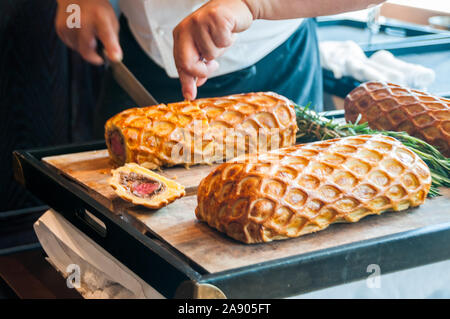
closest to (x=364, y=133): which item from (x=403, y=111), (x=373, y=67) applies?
(x=403, y=111)

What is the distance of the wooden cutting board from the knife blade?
0.30 m

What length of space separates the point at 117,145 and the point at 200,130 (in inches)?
8.7

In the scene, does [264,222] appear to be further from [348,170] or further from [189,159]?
[189,159]

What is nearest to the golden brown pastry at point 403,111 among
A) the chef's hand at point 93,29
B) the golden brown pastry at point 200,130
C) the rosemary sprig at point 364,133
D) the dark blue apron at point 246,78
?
the rosemary sprig at point 364,133

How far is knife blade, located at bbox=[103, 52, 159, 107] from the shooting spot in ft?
5.52

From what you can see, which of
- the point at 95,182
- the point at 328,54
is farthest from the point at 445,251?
the point at 328,54

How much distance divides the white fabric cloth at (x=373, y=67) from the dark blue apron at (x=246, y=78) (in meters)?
0.38

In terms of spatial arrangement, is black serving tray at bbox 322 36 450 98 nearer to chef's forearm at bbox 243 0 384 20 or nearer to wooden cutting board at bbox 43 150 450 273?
chef's forearm at bbox 243 0 384 20

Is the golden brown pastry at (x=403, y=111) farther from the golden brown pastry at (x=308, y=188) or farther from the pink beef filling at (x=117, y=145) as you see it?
the pink beef filling at (x=117, y=145)

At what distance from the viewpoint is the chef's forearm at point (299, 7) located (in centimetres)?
152

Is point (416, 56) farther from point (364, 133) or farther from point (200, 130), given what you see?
point (200, 130)

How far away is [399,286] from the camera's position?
3.73 ft
